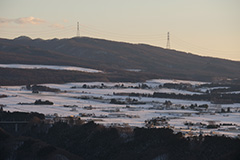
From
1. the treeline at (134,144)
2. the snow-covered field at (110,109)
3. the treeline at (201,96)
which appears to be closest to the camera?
the treeline at (134,144)

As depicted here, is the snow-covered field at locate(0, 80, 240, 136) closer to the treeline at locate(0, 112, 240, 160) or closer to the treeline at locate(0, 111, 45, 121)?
the treeline at locate(0, 111, 45, 121)

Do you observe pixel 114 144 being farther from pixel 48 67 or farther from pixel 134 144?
pixel 48 67

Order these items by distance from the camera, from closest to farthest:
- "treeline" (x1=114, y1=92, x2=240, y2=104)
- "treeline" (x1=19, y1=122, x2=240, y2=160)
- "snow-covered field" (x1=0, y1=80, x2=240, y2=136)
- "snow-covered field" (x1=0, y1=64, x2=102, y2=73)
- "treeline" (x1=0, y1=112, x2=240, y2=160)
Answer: "treeline" (x1=19, y1=122, x2=240, y2=160) → "treeline" (x1=0, y1=112, x2=240, y2=160) → "snow-covered field" (x1=0, y1=80, x2=240, y2=136) → "treeline" (x1=114, y1=92, x2=240, y2=104) → "snow-covered field" (x1=0, y1=64, x2=102, y2=73)

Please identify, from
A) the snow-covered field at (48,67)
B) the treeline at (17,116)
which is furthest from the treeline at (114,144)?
the snow-covered field at (48,67)

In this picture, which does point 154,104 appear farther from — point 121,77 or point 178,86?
point 121,77

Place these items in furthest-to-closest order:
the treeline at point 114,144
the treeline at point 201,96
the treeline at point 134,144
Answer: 1. the treeline at point 201,96
2. the treeline at point 114,144
3. the treeline at point 134,144

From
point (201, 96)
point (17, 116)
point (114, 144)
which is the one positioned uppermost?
point (201, 96)

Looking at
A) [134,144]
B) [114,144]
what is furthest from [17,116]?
[134,144]

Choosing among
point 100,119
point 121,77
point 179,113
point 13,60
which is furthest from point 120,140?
point 13,60

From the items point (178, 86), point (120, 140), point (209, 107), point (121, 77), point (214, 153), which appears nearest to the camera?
point (214, 153)

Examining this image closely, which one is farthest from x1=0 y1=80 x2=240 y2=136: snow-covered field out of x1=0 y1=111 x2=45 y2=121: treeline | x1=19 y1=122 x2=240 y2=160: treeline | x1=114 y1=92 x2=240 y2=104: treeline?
x1=19 y1=122 x2=240 y2=160: treeline

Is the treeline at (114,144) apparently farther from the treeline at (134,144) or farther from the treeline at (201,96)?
the treeline at (201,96)
